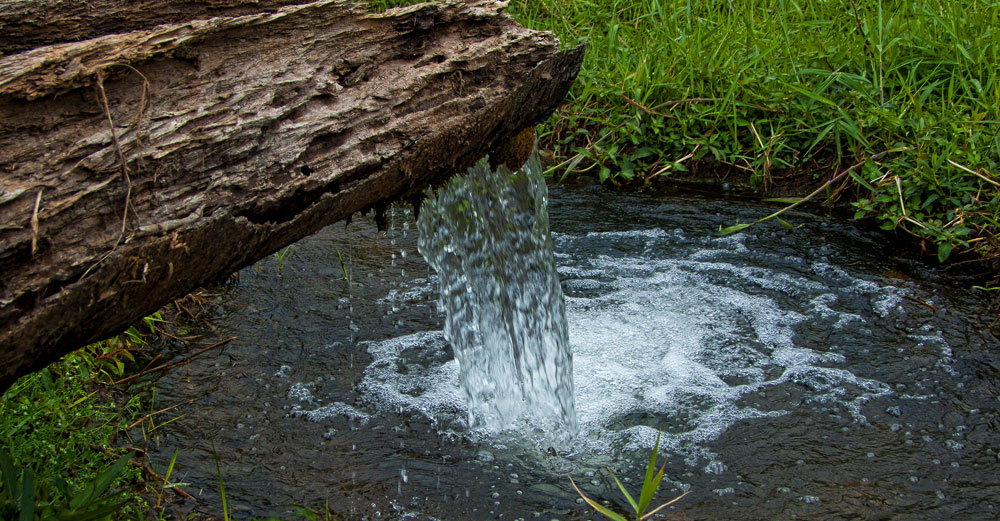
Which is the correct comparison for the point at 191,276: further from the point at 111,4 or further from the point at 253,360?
the point at 253,360

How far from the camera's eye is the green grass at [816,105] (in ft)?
11.5

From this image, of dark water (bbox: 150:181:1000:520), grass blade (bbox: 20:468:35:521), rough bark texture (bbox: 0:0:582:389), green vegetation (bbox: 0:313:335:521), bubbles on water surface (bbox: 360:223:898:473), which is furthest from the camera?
bubbles on water surface (bbox: 360:223:898:473)

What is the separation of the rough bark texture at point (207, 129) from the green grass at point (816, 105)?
6.76 feet

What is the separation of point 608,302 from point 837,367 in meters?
0.88

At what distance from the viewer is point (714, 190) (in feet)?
13.6

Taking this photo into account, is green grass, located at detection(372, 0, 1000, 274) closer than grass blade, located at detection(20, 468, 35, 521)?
No

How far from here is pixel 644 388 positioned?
277cm

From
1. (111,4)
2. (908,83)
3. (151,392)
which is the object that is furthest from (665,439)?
(908,83)

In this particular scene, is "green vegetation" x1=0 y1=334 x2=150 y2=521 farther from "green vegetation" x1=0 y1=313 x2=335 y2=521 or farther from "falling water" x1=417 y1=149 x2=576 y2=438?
"falling water" x1=417 y1=149 x2=576 y2=438

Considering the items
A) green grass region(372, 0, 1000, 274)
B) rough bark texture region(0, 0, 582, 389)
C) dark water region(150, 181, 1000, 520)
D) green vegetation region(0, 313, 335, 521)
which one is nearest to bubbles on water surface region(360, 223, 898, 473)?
dark water region(150, 181, 1000, 520)

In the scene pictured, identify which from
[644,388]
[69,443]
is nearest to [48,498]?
[69,443]

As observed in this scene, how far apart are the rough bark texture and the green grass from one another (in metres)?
2.06

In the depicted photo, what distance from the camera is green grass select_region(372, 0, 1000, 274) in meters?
3.51

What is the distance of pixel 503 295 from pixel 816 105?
1976 millimetres
